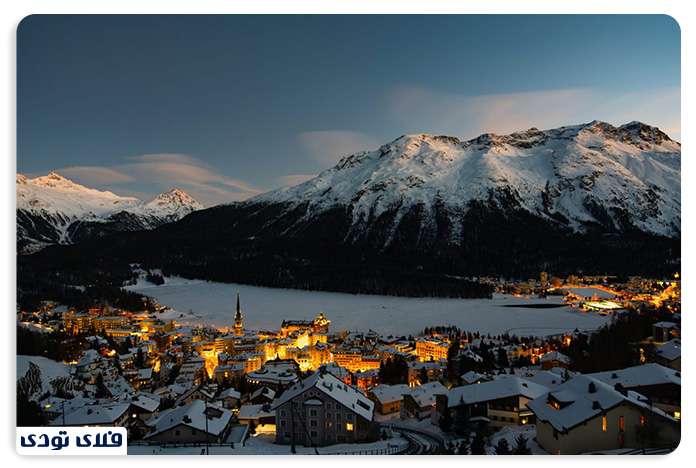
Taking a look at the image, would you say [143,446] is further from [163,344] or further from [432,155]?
[432,155]

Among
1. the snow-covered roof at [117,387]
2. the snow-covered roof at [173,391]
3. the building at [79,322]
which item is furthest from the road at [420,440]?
the building at [79,322]

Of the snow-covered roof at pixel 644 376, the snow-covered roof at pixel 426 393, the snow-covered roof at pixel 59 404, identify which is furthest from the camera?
the snow-covered roof at pixel 426 393

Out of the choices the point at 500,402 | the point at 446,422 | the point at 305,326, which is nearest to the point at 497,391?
the point at 500,402

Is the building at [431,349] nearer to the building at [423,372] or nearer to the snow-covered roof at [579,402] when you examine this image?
the building at [423,372]

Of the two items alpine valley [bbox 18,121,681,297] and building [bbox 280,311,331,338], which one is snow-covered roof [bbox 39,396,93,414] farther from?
alpine valley [bbox 18,121,681,297]

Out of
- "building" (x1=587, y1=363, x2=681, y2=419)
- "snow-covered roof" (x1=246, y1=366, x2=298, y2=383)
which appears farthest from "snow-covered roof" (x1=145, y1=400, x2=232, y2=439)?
"snow-covered roof" (x1=246, y1=366, x2=298, y2=383)

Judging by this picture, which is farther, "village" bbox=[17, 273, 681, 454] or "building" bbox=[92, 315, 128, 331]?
"building" bbox=[92, 315, 128, 331]


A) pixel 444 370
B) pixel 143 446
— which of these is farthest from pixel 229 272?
pixel 143 446
